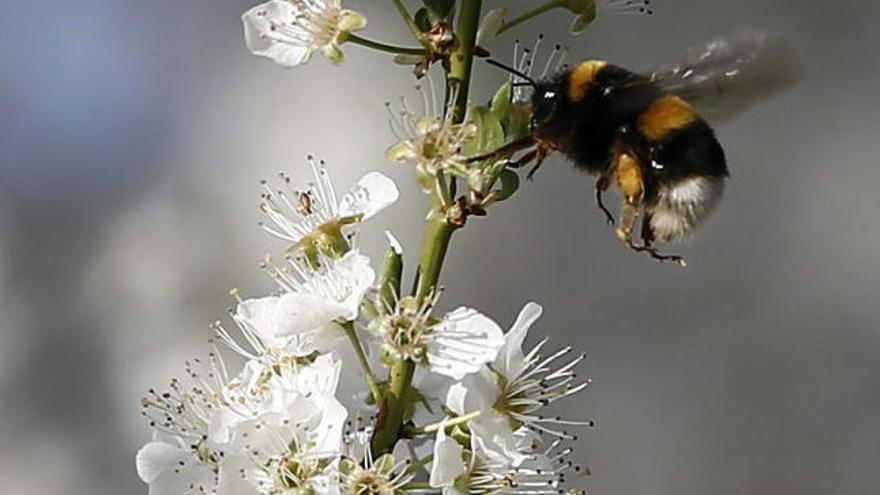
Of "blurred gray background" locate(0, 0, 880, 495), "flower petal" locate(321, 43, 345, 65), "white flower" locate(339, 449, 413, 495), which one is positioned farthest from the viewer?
"blurred gray background" locate(0, 0, 880, 495)

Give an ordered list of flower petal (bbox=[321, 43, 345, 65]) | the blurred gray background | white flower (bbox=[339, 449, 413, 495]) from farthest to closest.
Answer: the blurred gray background, flower petal (bbox=[321, 43, 345, 65]), white flower (bbox=[339, 449, 413, 495])

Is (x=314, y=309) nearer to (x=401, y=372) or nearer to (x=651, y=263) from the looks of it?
(x=401, y=372)

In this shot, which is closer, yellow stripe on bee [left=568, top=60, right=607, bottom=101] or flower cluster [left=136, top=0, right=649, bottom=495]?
flower cluster [left=136, top=0, right=649, bottom=495]

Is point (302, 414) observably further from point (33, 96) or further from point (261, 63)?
point (33, 96)

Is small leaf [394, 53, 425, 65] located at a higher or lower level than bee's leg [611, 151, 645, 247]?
higher

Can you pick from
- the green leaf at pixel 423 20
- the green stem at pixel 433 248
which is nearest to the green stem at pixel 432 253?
the green stem at pixel 433 248

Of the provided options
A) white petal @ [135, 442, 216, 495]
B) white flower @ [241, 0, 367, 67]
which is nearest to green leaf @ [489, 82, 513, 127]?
white flower @ [241, 0, 367, 67]

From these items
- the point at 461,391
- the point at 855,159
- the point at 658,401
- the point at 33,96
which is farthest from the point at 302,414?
the point at 33,96

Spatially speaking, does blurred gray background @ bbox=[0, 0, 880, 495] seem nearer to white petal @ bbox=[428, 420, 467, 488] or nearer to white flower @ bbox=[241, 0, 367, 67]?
white flower @ bbox=[241, 0, 367, 67]
